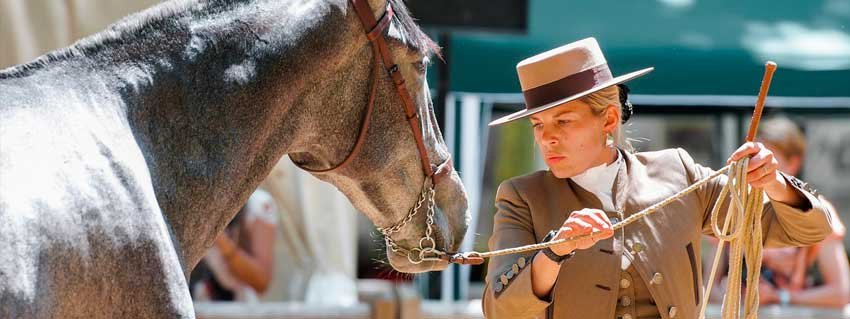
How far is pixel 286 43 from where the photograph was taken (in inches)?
94.1

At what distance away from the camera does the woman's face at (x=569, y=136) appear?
278cm

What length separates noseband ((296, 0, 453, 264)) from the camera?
8.18 feet

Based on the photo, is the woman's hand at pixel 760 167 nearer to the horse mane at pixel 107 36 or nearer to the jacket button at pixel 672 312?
the jacket button at pixel 672 312

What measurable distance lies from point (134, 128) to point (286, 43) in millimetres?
392

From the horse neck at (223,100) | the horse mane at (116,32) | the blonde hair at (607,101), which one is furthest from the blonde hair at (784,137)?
the horse mane at (116,32)

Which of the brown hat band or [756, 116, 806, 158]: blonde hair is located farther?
[756, 116, 806, 158]: blonde hair

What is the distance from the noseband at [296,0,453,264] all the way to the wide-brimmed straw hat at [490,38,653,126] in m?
0.27

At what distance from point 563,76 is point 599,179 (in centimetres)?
27

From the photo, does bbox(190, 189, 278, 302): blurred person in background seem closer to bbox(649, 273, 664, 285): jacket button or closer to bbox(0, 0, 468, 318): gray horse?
bbox(0, 0, 468, 318): gray horse

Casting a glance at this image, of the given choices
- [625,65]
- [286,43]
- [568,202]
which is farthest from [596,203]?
[625,65]

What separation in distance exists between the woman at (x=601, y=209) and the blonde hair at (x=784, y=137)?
288cm

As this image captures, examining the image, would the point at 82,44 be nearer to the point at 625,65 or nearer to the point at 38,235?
the point at 38,235

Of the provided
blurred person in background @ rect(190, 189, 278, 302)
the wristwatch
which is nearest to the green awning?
blurred person in background @ rect(190, 189, 278, 302)

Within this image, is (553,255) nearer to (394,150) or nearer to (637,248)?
(637,248)
